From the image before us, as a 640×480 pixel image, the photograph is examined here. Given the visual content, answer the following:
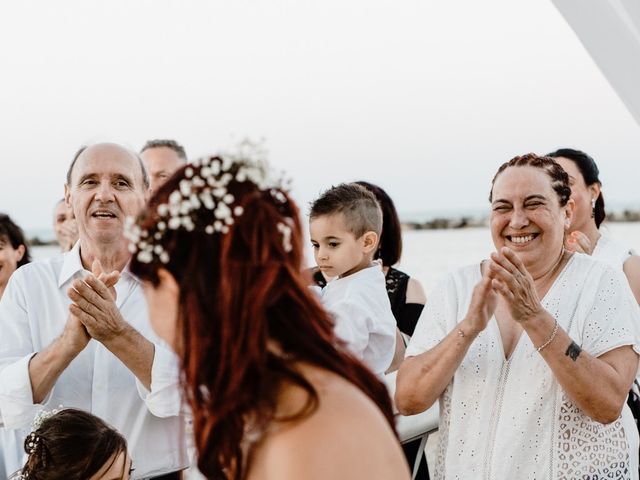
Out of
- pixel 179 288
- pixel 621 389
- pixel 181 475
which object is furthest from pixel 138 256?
pixel 621 389

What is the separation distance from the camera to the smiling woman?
3.16 m

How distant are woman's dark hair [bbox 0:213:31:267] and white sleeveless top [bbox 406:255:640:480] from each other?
117 inches

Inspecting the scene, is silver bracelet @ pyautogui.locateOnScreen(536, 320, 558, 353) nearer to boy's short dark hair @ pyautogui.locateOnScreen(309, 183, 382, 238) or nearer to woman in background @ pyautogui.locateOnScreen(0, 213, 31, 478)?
boy's short dark hair @ pyautogui.locateOnScreen(309, 183, 382, 238)

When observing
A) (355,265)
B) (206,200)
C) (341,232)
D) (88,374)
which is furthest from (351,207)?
(206,200)

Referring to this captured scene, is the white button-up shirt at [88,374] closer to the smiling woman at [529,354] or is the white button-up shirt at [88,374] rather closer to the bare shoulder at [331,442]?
the smiling woman at [529,354]

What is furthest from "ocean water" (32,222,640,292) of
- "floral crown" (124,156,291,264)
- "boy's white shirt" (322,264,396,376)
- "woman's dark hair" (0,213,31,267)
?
"floral crown" (124,156,291,264)

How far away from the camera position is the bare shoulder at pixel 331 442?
5.46 feet

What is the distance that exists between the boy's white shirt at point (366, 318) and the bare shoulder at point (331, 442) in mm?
1980

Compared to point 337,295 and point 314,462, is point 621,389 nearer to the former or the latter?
point 337,295

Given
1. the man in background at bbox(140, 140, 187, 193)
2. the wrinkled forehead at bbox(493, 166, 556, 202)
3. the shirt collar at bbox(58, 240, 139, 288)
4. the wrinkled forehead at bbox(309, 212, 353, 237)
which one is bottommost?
the wrinkled forehead at bbox(309, 212, 353, 237)

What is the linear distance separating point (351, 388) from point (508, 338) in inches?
71.0

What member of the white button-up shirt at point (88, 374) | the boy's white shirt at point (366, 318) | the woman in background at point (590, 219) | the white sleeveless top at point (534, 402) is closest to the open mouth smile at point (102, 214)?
the white button-up shirt at point (88, 374)

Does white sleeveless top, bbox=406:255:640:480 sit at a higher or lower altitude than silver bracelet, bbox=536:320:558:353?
lower

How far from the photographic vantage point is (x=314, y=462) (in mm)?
1656
